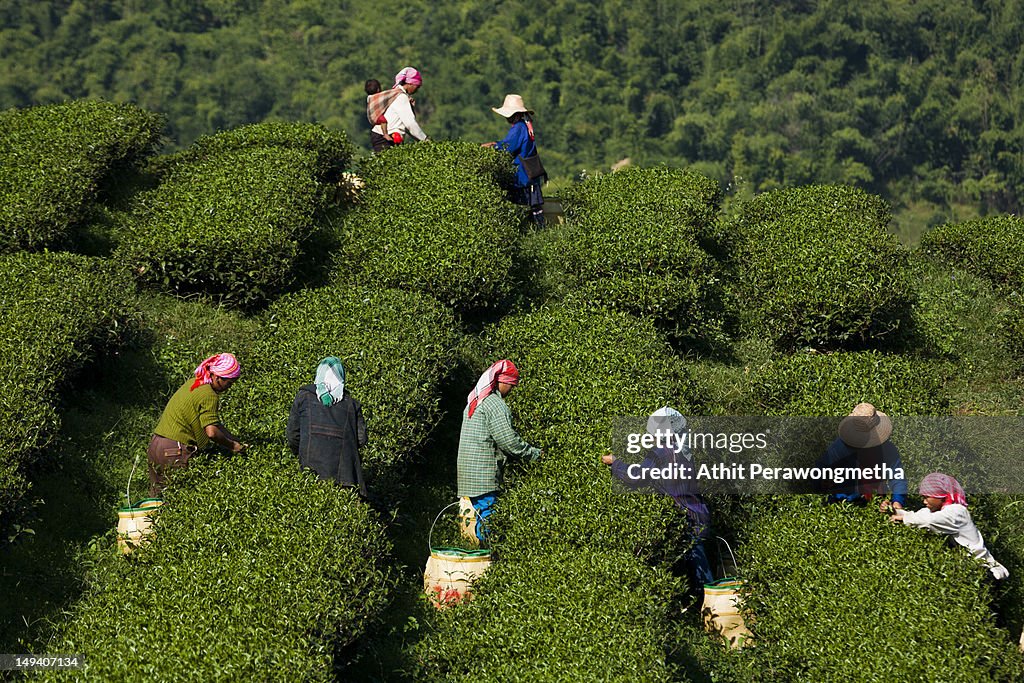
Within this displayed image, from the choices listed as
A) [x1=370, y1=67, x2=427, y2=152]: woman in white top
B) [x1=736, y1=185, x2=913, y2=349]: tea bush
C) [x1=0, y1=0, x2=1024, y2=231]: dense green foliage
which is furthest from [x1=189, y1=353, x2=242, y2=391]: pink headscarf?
[x1=0, y1=0, x2=1024, y2=231]: dense green foliage

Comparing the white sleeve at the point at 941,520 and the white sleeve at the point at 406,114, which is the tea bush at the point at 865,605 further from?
the white sleeve at the point at 406,114

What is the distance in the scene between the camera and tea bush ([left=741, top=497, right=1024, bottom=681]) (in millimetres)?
7867

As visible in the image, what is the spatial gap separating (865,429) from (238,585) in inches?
195

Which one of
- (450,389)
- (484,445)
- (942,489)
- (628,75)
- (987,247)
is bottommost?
(628,75)

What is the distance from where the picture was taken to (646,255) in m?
13.2

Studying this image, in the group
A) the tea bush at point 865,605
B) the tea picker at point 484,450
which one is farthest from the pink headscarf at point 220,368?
the tea bush at point 865,605

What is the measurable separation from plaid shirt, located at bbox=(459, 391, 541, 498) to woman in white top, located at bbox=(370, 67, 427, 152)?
7.22 m

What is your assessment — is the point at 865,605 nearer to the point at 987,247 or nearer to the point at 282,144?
the point at 987,247

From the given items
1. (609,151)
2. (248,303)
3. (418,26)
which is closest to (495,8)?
(418,26)

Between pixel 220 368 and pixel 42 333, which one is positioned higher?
pixel 220 368

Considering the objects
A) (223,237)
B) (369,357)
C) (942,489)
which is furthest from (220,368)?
(942,489)

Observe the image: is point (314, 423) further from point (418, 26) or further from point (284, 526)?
point (418, 26)

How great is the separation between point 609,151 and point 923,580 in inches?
2297

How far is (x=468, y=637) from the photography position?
820 centimetres
